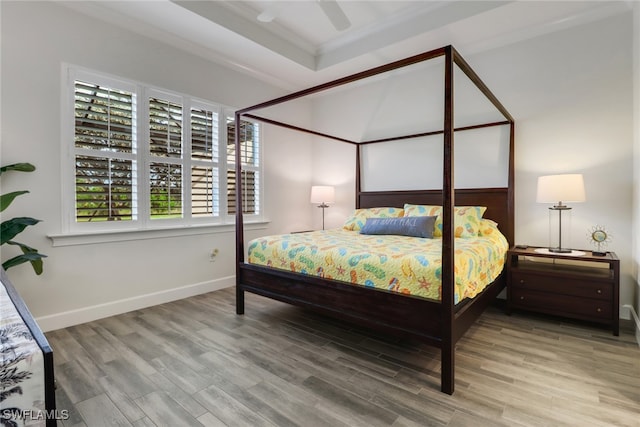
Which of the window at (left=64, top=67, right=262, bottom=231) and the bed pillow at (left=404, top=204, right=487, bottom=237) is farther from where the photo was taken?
the bed pillow at (left=404, top=204, right=487, bottom=237)

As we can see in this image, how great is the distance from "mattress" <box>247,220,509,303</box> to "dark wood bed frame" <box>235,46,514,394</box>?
2.5 inches

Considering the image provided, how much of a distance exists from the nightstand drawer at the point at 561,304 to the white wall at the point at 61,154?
3235mm

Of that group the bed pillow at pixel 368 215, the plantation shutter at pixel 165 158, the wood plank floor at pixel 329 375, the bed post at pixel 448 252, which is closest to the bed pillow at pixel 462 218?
the bed pillow at pixel 368 215

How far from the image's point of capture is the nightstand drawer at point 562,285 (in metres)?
2.53

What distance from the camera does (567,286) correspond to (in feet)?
8.75

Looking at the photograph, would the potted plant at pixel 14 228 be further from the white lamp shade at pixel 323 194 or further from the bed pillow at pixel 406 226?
the white lamp shade at pixel 323 194

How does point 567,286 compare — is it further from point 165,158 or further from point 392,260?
point 165,158

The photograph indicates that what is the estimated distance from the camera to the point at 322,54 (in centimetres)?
400

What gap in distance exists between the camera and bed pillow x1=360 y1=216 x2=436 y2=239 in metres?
3.07

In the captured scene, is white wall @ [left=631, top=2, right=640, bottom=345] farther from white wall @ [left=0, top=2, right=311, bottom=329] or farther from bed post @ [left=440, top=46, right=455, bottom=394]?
white wall @ [left=0, top=2, right=311, bottom=329]

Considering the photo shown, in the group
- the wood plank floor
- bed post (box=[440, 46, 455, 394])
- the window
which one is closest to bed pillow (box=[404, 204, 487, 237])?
the wood plank floor

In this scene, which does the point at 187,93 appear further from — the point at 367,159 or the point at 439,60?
the point at 439,60

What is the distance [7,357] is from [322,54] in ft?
13.3

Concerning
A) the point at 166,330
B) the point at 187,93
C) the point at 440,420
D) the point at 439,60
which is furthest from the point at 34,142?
the point at 439,60
